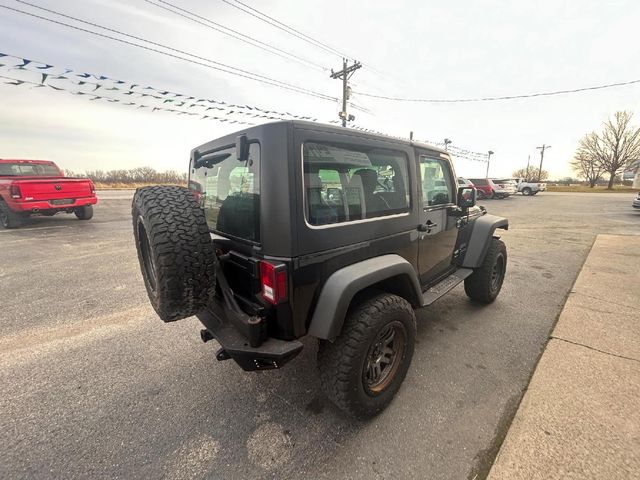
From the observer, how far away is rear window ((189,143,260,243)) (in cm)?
181

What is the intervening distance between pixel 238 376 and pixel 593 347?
128 inches

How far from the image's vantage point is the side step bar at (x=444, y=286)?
8.87ft

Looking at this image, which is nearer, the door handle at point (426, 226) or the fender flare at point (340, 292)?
the fender flare at point (340, 292)

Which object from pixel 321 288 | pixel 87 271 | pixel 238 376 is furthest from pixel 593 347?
pixel 87 271

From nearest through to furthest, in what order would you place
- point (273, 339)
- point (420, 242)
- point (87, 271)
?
1. point (273, 339)
2. point (420, 242)
3. point (87, 271)

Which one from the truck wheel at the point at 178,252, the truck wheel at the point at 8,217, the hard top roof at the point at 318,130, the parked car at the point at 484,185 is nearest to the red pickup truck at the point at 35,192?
the truck wheel at the point at 8,217

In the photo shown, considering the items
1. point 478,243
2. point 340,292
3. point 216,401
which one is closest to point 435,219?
point 478,243

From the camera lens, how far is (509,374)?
244cm

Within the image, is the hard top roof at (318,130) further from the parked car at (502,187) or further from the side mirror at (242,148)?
the parked car at (502,187)

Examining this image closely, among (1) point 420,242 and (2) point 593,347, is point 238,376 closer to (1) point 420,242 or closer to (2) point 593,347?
(1) point 420,242

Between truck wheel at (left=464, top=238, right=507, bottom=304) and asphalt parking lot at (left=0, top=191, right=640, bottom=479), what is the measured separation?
7.0 inches

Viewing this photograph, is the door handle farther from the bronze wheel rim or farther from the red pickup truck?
the red pickup truck

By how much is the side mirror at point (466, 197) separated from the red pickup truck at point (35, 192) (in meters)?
10.3

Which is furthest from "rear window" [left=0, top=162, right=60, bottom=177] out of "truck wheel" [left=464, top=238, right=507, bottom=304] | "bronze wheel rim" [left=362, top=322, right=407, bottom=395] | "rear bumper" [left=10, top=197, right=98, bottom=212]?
"truck wheel" [left=464, top=238, right=507, bottom=304]
